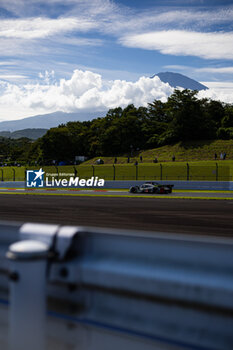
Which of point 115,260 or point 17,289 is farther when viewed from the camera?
point 115,260

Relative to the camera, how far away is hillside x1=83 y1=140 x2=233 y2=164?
7553cm

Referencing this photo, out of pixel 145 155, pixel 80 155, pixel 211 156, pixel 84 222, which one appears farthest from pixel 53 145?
pixel 84 222

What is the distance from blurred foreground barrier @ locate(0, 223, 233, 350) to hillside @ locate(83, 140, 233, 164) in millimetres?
71876

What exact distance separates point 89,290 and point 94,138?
10509 cm

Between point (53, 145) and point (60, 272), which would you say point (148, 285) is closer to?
point (60, 272)

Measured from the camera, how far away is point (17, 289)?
2.64 metres

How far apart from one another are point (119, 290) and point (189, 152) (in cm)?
7883

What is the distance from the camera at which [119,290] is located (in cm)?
295
